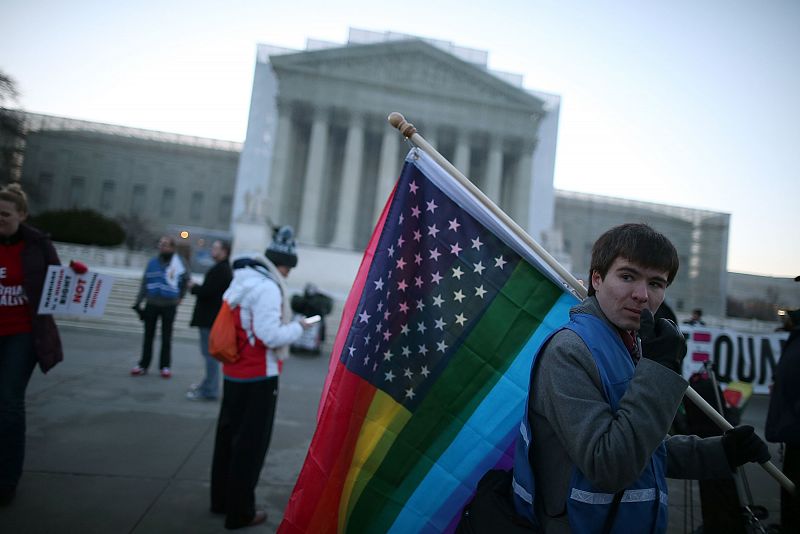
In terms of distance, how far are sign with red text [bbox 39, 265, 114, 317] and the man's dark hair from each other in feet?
11.6

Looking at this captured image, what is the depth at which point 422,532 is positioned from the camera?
1970mm

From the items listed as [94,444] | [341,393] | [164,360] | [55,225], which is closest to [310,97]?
[55,225]

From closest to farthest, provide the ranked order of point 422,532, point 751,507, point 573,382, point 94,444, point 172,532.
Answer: point 573,382
point 422,532
point 751,507
point 172,532
point 94,444

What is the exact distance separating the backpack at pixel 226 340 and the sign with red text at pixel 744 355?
598 cm

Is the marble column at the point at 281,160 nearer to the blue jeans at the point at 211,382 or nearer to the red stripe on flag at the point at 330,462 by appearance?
the blue jeans at the point at 211,382

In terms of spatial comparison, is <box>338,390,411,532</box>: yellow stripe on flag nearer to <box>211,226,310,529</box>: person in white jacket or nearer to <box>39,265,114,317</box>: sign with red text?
<box>211,226,310,529</box>: person in white jacket

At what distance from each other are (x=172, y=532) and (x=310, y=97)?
2989cm

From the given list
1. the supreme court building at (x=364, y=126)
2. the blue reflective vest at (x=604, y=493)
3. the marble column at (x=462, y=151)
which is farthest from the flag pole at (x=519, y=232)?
the marble column at (x=462, y=151)

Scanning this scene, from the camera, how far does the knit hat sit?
11.7 feet

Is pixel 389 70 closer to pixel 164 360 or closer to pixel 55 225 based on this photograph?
pixel 55 225

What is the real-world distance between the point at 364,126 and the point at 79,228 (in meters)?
19.2

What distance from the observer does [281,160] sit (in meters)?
Result: 29.4

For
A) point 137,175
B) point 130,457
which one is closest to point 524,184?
point 130,457

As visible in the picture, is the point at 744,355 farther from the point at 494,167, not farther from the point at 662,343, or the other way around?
the point at 494,167
